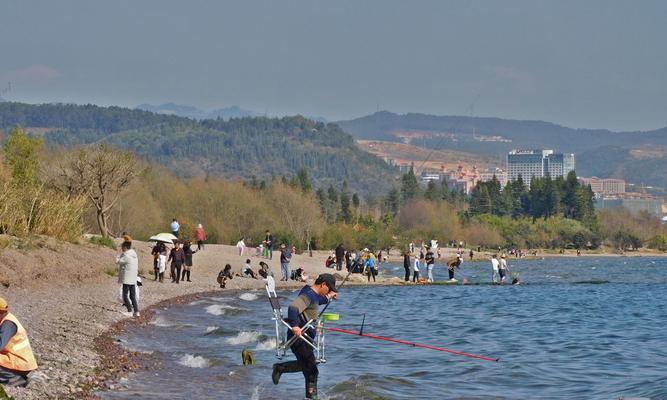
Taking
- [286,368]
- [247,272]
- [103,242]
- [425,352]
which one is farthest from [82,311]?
[247,272]

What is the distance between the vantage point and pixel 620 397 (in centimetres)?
1794

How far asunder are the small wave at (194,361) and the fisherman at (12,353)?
668cm

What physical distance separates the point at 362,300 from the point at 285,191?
2549 inches

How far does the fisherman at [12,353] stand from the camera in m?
12.3

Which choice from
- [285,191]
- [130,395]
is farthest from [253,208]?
[130,395]

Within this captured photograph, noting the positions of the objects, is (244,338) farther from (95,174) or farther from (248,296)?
(95,174)

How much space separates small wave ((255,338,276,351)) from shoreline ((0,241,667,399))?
9.81 ft

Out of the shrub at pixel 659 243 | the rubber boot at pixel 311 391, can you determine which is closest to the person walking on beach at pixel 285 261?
the rubber boot at pixel 311 391

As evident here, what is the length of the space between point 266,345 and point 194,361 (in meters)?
3.78

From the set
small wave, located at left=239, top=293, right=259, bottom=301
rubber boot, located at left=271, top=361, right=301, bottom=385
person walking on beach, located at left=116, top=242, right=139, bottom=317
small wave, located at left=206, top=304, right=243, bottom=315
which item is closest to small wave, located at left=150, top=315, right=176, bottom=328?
person walking on beach, located at left=116, top=242, right=139, bottom=317

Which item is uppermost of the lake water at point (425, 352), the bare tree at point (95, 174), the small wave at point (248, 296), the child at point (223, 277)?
the bare tree at point (95, 174)

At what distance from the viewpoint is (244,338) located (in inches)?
949

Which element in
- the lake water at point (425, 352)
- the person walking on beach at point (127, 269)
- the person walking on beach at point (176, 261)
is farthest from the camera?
the person walking on beach at point (176, 261)

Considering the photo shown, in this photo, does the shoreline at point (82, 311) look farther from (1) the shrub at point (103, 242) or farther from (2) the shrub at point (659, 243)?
(2) the shrub at point (659, 243)
